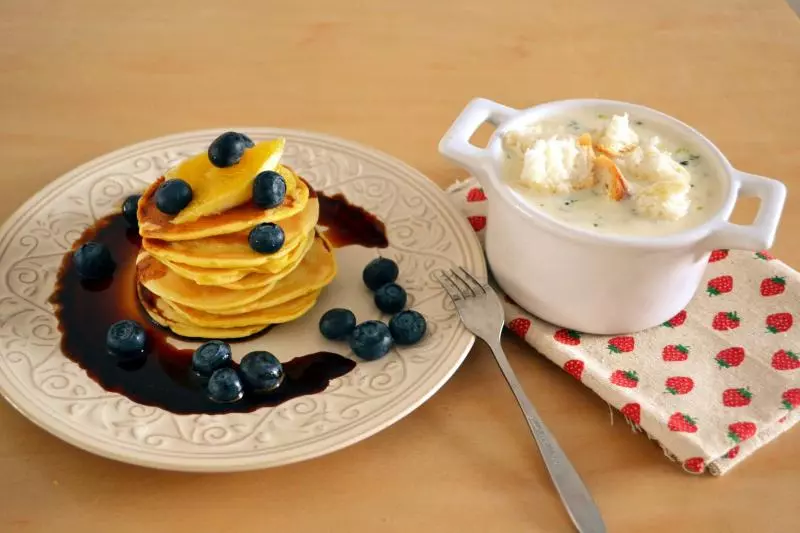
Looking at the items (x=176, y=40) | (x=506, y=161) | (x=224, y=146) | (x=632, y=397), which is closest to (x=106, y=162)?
(x=224, y=146)

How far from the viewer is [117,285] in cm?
134

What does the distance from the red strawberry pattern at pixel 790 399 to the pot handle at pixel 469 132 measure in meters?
0.54

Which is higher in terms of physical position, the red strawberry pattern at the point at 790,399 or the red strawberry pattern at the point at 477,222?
the red strawberry pattern at the point at 477,222

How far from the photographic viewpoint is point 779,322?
1.29 m

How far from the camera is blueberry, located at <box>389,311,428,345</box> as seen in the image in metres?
1.22

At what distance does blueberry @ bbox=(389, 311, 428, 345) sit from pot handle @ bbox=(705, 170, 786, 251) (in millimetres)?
412

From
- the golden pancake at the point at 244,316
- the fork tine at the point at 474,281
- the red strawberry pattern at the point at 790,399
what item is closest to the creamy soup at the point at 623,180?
the fork tine at the point at 474,281

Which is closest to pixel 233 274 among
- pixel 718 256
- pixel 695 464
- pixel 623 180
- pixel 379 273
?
pixel 379 273

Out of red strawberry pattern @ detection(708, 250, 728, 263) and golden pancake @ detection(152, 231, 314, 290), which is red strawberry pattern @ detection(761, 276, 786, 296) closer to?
red strawberry pattern @ detection(708, 250, 728, 263)

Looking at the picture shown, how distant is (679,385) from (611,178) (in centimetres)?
31

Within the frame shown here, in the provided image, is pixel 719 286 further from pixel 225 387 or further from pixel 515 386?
pixel 225 387

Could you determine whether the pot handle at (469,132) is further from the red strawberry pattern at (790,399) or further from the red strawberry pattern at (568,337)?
the red strawberry pattern at (790,399)

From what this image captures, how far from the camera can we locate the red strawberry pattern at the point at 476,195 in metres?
1.55

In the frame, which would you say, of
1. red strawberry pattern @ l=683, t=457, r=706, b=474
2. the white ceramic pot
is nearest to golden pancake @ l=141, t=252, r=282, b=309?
the white ceramic pot
